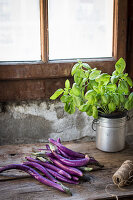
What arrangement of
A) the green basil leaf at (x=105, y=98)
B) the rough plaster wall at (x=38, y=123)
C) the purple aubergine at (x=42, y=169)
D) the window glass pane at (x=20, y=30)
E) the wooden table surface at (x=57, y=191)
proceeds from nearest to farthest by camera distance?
the wooden table surface at (x=57, y=191) < the purple aubergine at (x=42, y=169) < the green basil leaf at (x=105, y=98) < the window glass pane at (x=20, y=30) < the rough plaster wall at (x=38, y=123)

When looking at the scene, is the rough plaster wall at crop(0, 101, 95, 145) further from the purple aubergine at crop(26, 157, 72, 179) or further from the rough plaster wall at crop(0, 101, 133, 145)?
the purple aubergine at crop(26, 157, 72, 179)

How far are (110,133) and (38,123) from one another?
0.53m

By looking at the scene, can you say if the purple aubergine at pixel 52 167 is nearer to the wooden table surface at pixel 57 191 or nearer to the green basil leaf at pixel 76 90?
the wooden table surface at pixel 57 191

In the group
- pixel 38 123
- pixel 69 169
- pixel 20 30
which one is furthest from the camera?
pixel 38 123

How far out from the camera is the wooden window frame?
1.76 metres

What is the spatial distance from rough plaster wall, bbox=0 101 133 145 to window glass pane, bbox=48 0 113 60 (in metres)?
0.34

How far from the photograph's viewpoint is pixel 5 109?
6.03 feet

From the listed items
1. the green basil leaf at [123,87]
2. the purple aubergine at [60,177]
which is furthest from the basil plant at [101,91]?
the purple aubergine at [60,177]

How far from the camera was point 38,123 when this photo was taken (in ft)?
6.25

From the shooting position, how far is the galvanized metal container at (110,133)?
156cm

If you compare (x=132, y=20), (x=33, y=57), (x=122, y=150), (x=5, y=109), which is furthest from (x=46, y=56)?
(x=122, y=150)

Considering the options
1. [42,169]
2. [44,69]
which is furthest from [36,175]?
[44,69]

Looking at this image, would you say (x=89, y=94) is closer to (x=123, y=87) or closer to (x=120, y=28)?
(x=123, y=87)

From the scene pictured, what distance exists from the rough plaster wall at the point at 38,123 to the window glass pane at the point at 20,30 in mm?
305
